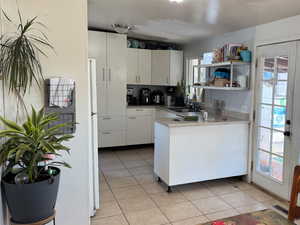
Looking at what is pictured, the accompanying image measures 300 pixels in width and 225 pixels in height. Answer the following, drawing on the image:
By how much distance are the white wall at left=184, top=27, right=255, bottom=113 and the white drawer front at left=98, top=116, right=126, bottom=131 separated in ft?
5.93

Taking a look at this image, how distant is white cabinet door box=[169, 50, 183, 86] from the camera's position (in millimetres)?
5461

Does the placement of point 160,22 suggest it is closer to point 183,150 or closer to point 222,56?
point 222,56

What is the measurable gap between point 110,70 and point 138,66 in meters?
0.76

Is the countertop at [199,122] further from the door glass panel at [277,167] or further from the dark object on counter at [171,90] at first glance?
the dark object on counter at [171,90]

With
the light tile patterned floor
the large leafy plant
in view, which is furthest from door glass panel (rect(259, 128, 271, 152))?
the large leafy plant

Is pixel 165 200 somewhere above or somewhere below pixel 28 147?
below

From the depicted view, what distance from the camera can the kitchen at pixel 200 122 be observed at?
323 cm

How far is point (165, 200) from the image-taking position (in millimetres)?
3053

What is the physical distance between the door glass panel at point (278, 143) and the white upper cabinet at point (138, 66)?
3014 millimetres

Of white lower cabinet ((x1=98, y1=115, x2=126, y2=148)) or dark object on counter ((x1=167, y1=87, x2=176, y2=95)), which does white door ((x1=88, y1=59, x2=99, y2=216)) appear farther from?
dark object on counter ((x1=167, y1=87, x2=176, y2=95))

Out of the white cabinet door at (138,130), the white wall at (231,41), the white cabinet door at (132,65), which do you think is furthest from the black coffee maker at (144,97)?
the white wall at (231,41)

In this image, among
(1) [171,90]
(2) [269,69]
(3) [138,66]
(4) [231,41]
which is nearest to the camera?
(2) [269,69]

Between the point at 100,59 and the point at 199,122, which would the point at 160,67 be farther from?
the point at 199,122

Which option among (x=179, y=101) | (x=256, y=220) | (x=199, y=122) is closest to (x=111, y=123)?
(x=179, y=101)
